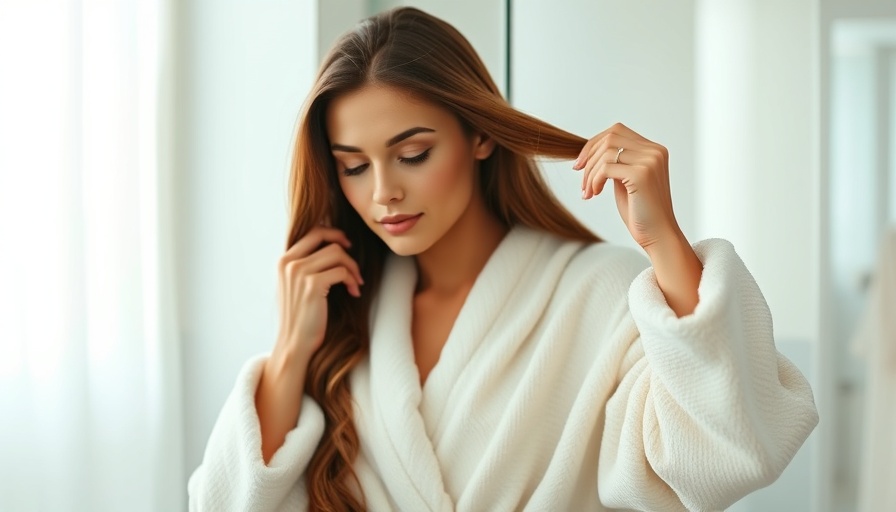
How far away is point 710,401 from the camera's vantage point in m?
0.96

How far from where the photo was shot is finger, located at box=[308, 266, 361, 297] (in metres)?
1.36

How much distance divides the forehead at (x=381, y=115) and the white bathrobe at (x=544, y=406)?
23 cm

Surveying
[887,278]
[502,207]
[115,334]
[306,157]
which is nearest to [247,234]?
[115,334]

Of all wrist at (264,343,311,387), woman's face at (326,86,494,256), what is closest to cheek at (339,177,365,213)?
woman's face at (326,86,494,256)

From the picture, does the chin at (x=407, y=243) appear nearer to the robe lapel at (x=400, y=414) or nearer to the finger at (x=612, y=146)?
the robe lapel at (x=400, y=414)

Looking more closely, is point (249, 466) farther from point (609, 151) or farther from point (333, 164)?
point (609, 151)

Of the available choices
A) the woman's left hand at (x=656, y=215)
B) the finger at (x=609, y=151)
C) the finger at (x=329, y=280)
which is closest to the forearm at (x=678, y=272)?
the woman's left hand at (x=656, y=215)

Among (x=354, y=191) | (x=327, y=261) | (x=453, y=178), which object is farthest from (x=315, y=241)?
(x=453, y=178)

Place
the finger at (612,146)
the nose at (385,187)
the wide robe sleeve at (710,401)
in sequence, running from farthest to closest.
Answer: the nose at (385,187), the finger at (612,146), the wide robe sleeve at (710,401)

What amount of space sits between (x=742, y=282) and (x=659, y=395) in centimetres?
15

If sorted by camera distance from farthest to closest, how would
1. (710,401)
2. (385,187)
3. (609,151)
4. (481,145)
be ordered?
1. (481,145)
2. (385,187)
3. (609,151)
4. (710,401)

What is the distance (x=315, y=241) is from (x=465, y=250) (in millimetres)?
222

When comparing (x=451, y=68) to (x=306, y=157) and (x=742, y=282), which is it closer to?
(x=306, y=157)

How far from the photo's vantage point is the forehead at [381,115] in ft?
4.01
